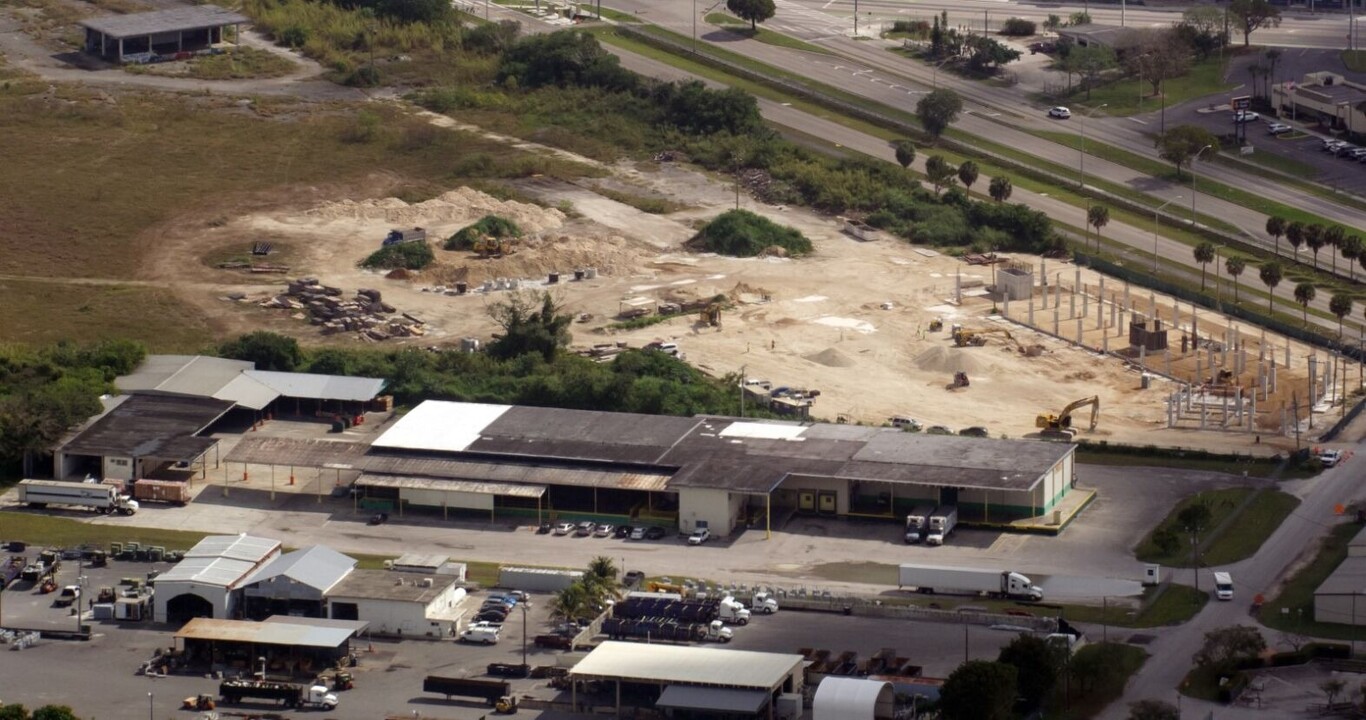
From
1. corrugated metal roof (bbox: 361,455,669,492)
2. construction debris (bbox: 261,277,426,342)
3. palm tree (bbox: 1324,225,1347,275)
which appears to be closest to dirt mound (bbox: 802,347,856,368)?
construction debris (bbox: 261,277,426,342)

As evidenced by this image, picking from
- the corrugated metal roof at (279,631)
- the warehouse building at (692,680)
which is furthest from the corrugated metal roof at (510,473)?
the warehouse building at (692,680)

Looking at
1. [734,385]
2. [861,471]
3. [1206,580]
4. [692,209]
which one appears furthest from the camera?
[692,209]

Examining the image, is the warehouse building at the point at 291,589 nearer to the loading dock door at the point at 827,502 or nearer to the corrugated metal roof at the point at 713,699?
the corrugated metal roof at the point at 713,699

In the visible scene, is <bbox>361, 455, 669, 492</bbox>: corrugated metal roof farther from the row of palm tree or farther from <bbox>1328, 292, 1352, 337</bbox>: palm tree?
<bbox>1328, 292, 1352, 337</bbox>: palm tree

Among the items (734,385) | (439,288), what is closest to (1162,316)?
(734,385)

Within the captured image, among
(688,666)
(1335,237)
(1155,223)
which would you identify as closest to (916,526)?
(688,666)

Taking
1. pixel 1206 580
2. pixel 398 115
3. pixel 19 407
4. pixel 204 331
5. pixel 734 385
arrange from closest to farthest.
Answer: pixel 1206 580
pixel 19 407
pixel 734 385
pixel 204 331
pixel 398 115

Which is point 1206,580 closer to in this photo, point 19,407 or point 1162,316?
point 1162,316
